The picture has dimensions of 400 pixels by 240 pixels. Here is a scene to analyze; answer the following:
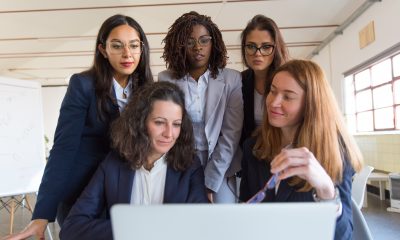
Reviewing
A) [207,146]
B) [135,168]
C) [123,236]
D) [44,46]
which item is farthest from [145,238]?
[44,46]

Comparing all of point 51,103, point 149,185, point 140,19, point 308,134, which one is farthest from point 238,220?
point 51,103

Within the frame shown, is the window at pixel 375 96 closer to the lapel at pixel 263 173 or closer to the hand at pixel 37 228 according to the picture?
the lapel at pixel 263 173

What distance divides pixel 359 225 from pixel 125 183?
0.78m

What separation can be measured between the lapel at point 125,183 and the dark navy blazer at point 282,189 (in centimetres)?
46

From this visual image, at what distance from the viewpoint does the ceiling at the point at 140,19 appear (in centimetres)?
438

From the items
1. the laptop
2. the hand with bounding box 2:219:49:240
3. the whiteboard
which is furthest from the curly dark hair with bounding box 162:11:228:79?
the whiteboard

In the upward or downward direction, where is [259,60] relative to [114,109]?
upward

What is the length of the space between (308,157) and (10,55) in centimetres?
687

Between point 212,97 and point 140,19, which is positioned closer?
point 212,97

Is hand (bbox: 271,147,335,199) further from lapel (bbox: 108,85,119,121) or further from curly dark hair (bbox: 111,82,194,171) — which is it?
lapel (bbox: 108,85,119,121)

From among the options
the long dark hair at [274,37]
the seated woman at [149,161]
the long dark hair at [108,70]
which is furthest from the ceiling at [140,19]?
the seated woman at [149,161]

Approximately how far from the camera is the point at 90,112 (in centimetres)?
141

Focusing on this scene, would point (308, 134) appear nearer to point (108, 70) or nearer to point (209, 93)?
point (209, 93)

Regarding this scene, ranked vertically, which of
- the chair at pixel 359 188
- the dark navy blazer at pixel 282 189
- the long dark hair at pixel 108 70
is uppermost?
the long dark hair at pixel 108 70
